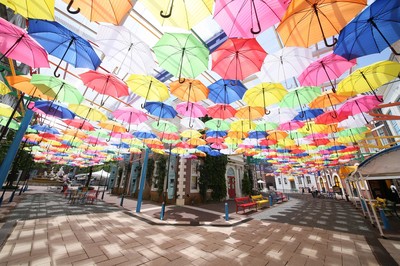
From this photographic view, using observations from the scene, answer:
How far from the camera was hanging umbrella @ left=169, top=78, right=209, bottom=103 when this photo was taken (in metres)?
5.17

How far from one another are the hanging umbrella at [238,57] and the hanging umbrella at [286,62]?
1011 millimetres

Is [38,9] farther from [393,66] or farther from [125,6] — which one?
[393,66]

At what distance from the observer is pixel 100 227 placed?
658 centimetres

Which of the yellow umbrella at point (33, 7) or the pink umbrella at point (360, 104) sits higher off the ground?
the pink umbrella at point (360, 104)

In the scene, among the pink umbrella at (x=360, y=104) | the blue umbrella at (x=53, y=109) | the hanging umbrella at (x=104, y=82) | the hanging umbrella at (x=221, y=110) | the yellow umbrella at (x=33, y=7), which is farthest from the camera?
the hanging umbrella at (x=221, y=110)

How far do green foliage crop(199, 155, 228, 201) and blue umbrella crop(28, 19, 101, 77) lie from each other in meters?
14.0

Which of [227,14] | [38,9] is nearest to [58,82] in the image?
[38,9]

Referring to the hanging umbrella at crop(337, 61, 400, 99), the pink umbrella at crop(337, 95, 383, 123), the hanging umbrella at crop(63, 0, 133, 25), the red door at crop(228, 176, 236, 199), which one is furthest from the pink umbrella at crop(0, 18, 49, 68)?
the red door at crop(228, 176, 236, 199)

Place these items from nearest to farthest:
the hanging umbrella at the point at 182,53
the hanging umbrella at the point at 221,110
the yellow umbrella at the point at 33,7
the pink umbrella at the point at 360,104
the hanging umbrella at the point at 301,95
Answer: the yellow umbrella at the point at 33,7 < the hanging umbrella at the point at 182,53 < the hanging umbrella at the point at 301,95 < the pink umbrella at the point at 360,104 < the hanging umbrella at the point at 221,110

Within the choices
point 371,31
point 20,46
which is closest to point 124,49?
point 20,46

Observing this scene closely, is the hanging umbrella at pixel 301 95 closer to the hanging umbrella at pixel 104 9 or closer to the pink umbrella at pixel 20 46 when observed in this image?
the hanging umbrella at pixel 104 9

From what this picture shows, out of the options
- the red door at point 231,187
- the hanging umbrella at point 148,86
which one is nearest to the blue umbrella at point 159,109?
the hanging umbrella at point 148,86

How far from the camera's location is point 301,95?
5535 millimetres

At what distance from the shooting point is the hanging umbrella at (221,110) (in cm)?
653
